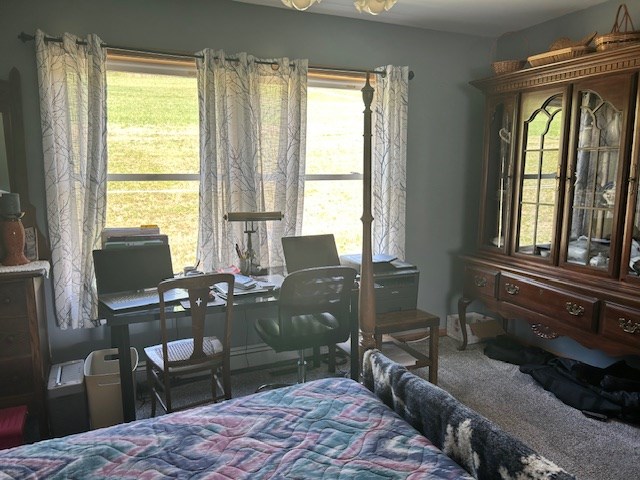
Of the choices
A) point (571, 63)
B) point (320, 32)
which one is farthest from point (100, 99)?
point (571, 63)

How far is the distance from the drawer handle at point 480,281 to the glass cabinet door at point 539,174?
0.32 meters

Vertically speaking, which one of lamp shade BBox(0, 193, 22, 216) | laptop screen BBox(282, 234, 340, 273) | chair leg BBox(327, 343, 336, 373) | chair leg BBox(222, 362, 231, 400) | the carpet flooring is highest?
lamp shade BBox(0, 193, 22, 216)

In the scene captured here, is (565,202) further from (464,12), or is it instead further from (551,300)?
(464,12)

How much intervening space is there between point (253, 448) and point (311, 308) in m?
1.18

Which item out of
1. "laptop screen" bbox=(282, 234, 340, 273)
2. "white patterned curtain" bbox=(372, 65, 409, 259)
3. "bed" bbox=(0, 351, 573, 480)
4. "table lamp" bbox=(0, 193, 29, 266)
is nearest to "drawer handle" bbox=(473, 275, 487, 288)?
"white patterned curtain" bbox=(372, 65, 409, 259)

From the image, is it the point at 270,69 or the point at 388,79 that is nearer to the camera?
the point at 270,69

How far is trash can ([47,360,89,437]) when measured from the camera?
2.34 metres

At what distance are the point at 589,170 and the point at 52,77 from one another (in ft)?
10.2

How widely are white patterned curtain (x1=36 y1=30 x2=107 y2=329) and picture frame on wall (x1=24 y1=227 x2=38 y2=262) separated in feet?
0.30

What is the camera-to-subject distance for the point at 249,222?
3119 mm

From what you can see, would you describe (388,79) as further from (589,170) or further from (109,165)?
(109,165)

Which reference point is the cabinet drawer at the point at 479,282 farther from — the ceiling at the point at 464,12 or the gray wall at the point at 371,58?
the ceiling at the point at 464,12

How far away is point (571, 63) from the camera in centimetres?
283

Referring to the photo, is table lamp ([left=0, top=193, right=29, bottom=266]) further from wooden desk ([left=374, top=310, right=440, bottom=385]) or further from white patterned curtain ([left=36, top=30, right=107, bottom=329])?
wooden desk ([left=374, top=310, right=440, bottom=385])
